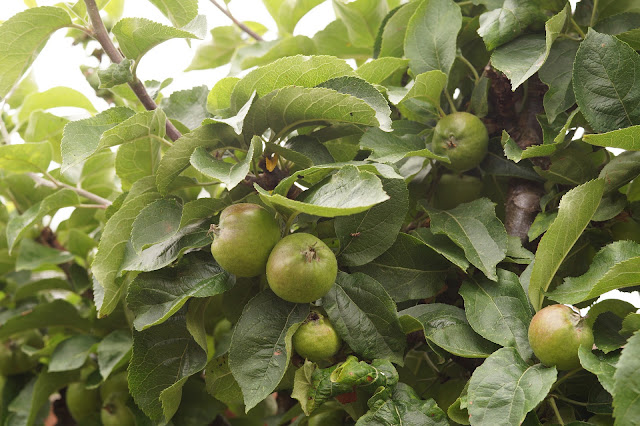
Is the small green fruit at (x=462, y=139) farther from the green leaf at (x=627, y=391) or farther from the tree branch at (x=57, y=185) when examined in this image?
the tree branch at (x=57, y=185)

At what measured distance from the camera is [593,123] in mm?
632

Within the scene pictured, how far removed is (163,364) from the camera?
669mm

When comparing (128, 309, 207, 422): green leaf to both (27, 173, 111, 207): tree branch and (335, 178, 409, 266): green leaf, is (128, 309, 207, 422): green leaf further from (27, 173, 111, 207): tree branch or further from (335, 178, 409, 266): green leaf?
(27, 173, 111, 207): tree branch

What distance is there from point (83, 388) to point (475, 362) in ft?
2.26

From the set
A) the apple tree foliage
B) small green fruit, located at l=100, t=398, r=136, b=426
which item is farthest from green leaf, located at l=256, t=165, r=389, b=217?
small green fruit, located at l=100, t=398, r=136, b=426

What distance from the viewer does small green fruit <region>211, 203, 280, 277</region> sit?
586 mm

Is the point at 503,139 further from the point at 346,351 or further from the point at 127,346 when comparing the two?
the point at 127,346

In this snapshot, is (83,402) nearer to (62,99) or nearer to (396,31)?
(62,99)

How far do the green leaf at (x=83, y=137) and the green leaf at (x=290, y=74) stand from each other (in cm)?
11

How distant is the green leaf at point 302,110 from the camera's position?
0.61 metres

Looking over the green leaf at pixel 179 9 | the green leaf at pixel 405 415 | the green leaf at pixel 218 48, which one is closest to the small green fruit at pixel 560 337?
the green leaf at pixel 405 415

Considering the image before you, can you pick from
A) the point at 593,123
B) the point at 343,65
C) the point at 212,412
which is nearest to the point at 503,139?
the point at 593,123

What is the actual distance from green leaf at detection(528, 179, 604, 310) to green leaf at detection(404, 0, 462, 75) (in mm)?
257

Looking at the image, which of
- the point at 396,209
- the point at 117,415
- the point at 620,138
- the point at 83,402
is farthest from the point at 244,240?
the point at 83,402
